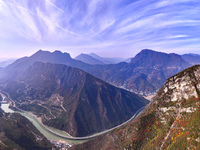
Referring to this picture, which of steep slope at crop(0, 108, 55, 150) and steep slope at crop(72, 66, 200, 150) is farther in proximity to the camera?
steep slope at crop(0, 108, 55, 150)

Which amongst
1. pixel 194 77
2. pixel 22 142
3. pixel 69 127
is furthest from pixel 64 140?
pixel 194 77

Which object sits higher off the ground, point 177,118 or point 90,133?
point 177,118

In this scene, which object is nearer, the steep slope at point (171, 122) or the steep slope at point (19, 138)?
the steep slope at point (171, 122)

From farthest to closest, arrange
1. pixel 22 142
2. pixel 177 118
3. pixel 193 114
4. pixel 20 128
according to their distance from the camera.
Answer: pixel 20 128 < pixel 22 142 < pixel 177 118 < pixel 193 114

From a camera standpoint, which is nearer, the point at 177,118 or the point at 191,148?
the point at 191,148

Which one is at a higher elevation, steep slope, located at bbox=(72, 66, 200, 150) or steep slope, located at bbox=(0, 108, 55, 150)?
steep slope, located at bbox=(72, 66, 200, 150)

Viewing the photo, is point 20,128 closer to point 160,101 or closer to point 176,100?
point 160,101

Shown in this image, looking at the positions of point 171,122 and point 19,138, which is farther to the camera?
point 19,138

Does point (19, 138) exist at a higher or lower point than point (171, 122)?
lower
